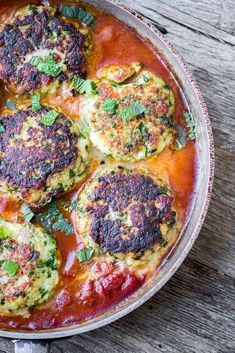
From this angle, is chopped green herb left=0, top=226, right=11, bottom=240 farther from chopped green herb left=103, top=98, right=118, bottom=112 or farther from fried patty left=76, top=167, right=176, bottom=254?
chopped green herb left=103, top=98, right=118, bottom=112

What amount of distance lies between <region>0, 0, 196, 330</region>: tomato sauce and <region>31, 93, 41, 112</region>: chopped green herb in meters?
0.06

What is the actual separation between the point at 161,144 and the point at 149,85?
0.32m

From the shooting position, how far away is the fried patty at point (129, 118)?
10.2ft

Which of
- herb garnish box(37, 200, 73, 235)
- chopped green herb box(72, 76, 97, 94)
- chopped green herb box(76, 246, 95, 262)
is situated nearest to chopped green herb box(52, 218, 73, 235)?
herb garnish box(37, 200, 73, 235)

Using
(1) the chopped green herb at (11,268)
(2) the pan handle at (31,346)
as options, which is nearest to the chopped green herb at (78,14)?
(1) the chopped green herb at (11,268)

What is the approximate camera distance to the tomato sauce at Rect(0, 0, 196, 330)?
10.4ft

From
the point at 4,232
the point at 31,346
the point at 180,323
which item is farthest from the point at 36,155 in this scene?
the point at 180,323

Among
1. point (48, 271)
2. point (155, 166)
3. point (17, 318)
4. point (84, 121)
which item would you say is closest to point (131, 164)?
point (155, 166)

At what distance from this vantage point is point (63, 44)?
10.2 ft

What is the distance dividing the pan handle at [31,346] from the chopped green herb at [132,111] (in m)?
1.22

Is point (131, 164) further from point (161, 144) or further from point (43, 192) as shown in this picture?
point (43, 192)

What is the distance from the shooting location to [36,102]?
10.3 ft

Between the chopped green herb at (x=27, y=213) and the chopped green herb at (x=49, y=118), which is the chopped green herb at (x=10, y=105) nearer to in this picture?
the chopped green herb at (x=49, y=118)

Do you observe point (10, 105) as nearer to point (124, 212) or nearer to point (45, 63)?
point (45, 63)
